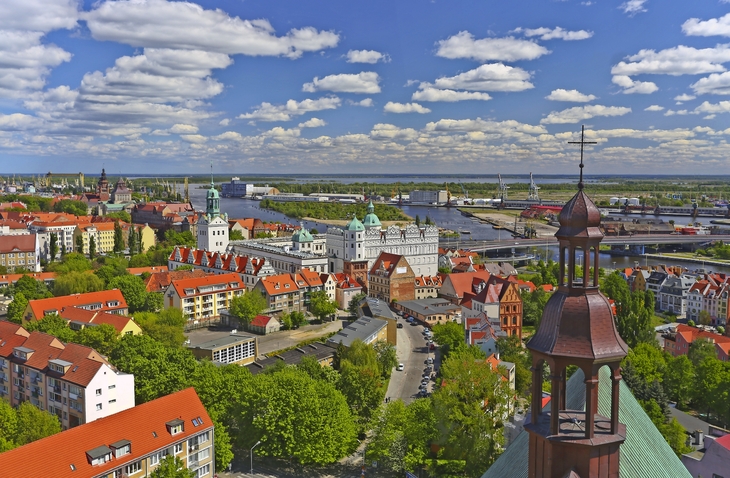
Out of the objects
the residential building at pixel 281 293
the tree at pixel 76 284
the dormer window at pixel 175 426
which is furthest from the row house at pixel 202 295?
the dormer window at pixel 175 426

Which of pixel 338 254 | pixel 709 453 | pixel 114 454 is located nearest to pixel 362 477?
pixel 114 454

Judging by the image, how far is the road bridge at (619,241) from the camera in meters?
89.2

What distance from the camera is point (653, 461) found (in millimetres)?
9211

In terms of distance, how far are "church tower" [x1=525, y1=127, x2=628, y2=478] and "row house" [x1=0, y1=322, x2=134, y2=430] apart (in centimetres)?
1912

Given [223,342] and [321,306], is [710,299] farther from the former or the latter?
[223,342]

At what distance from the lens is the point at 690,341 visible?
35375 millimetres

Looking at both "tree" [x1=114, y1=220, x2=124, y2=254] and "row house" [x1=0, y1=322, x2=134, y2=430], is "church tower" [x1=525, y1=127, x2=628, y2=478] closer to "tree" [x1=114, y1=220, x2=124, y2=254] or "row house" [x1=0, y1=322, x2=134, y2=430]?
"row house" [x1=0, y1=322, x2=134, y2=430]

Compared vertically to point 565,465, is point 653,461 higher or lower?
lower

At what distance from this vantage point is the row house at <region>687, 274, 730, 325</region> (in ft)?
153

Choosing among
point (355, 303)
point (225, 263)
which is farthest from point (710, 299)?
point (225, 263)

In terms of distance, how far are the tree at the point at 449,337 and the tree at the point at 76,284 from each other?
26.7m

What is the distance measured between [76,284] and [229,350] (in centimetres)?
1946

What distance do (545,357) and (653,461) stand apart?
3032 mm

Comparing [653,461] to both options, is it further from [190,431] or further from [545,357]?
[190,431]
